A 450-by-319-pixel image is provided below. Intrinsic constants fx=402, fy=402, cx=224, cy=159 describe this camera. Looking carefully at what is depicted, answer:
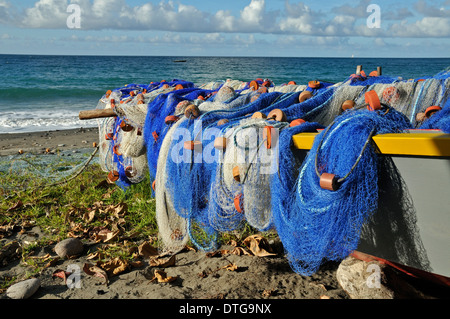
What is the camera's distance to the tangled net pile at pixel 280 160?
2.32m

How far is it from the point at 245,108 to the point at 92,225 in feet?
7.23

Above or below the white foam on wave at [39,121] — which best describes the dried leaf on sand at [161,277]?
above

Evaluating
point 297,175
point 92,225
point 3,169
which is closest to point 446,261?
point 297,175

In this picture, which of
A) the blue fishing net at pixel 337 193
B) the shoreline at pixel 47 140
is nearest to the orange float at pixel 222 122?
the blue fishing net at pixel 337 193

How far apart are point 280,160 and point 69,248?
7.54 feet

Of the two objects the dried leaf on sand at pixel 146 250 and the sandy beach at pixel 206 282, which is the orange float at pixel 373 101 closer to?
the sandy beach at pixel 206 282

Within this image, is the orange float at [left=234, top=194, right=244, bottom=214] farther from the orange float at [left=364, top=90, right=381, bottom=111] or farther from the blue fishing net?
the orange float at [left=364, top=90, right=381, bottom=111]

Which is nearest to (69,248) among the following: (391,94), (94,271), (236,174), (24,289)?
(94,271)

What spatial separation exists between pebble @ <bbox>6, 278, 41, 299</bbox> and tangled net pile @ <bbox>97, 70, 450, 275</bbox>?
3.58ft

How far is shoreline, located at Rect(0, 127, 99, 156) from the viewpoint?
30.9ft

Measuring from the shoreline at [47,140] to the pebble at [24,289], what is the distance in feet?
20.5

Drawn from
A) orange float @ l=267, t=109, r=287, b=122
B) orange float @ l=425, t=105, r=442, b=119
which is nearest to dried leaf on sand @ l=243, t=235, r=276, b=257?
orange float @ l=267, t=109, r=287, b=122

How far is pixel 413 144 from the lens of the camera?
2.20 meters

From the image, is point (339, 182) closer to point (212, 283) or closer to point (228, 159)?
point (228, 159)
